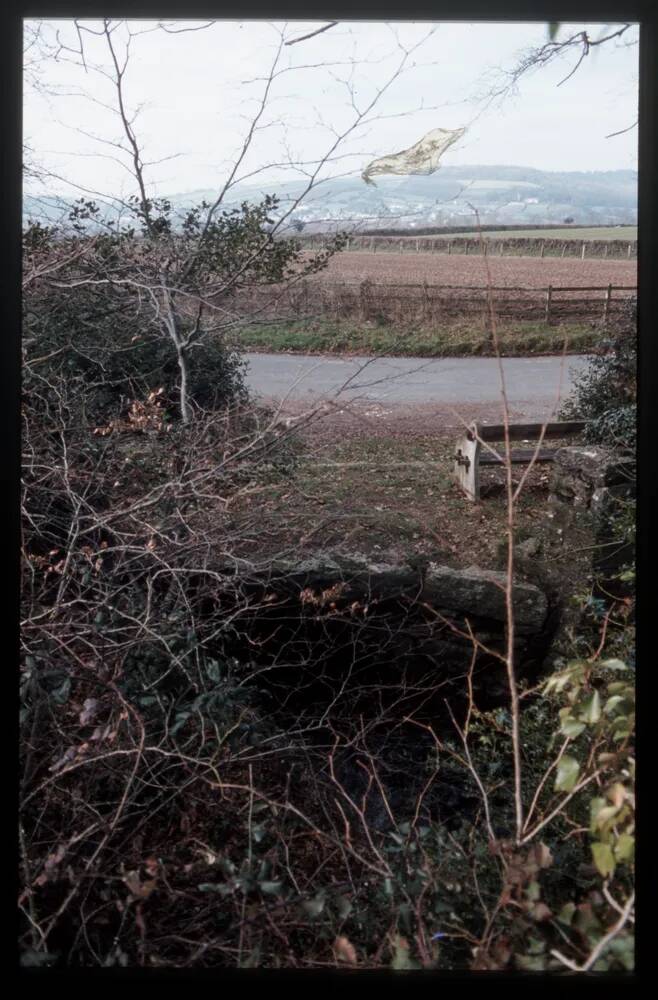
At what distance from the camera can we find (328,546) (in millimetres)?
2508

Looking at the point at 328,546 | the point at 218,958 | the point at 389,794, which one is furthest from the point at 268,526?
the point at 218,958

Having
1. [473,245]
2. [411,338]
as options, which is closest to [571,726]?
[411,338]

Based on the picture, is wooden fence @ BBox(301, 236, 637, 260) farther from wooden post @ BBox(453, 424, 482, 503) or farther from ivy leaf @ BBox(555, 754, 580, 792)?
ivy leaf @ BBox(555, 754, 580, 792)

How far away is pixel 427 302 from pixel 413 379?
0.65 ft

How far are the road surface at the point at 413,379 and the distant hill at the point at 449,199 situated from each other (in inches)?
13.6

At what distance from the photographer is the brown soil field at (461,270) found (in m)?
2.31

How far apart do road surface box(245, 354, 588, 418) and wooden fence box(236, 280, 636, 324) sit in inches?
4.4

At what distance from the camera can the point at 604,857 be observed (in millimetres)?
1663

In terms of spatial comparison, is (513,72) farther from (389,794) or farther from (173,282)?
(389,794)

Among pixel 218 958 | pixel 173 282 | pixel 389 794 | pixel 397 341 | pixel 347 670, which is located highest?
pixel 173 282

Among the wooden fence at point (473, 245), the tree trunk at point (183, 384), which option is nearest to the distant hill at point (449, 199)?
the wooden fence at point (473, 245)

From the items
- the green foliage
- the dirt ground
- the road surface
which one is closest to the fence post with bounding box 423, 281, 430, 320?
the road surface

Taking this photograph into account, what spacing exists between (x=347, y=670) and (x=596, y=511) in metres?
0.79

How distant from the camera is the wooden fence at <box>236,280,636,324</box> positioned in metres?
2.33
